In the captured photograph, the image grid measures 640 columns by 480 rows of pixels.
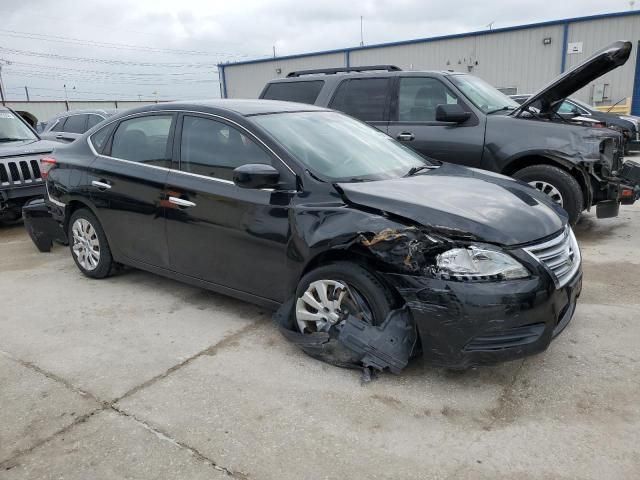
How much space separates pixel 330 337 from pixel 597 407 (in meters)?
1.51

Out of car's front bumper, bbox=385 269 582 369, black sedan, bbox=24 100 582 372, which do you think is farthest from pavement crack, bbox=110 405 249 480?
car's front bumper, bbox=385 269 582 369

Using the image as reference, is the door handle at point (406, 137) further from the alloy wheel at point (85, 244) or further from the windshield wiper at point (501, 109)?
the alloy wheel at point (85, 244)

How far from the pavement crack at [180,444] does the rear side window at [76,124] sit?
9.60 metres

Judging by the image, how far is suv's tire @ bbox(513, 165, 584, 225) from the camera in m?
5.68

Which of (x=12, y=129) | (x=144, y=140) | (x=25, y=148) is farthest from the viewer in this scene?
(x=12, y=129)

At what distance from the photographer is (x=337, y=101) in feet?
22.6

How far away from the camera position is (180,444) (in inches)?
103

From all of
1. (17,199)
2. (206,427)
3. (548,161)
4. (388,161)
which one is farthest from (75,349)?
(548,161)

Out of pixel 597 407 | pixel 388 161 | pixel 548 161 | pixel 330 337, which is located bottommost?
pixel 597 407

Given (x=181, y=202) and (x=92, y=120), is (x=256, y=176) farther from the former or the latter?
(x=92, y=120)

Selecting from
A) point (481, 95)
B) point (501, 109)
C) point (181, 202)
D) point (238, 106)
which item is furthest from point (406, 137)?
point (181, 202)

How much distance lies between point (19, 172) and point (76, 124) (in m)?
4.39

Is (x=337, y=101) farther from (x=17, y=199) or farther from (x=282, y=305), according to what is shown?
(x=17, y=199)

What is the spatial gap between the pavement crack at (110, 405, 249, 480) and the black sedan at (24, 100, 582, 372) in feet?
3.21
